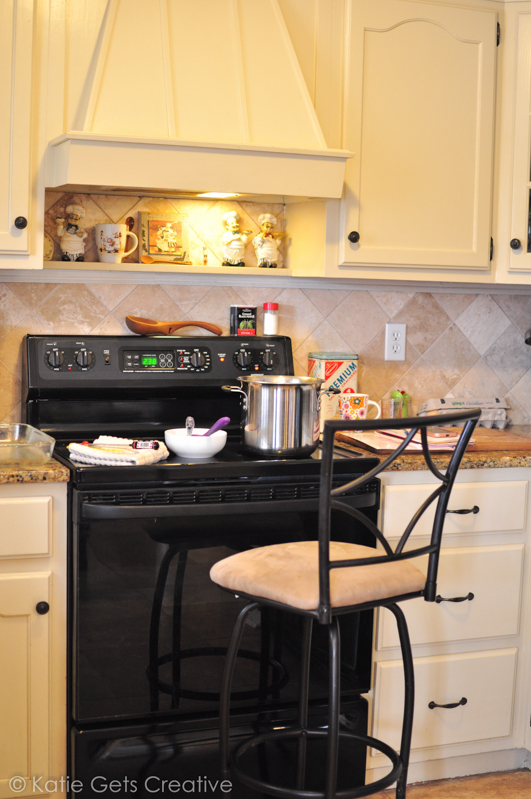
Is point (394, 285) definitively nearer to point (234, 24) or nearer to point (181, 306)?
point (181, 306)

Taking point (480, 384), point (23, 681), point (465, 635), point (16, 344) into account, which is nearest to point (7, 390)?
point (16, 344)

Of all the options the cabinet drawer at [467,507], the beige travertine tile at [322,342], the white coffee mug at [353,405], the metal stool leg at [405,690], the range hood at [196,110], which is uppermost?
the range hood at [196,110]

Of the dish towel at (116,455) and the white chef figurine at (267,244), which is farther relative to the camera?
the white chef figurine at (267,244)

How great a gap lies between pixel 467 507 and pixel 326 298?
2.77 ft

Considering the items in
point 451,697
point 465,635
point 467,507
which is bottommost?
point 451,697

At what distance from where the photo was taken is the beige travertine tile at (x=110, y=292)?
92.0 inches

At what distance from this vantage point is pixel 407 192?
229 cm

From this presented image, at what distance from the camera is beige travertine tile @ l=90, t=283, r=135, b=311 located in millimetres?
2336

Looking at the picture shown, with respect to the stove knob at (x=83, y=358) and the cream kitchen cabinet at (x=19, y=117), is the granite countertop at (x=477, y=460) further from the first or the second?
the cream kitchen cabinet at (x=19, y=117)

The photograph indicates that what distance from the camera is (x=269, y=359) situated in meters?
2.39

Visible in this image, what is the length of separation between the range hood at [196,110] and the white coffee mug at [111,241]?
245mm

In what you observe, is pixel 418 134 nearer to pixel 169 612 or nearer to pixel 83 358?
pixel 83 358

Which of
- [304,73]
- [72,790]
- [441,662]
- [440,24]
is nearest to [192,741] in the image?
[72,790]

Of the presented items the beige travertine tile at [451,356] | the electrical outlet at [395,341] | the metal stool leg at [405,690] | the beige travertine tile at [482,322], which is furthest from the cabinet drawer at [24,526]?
the beige travertine tile at [482,322]
